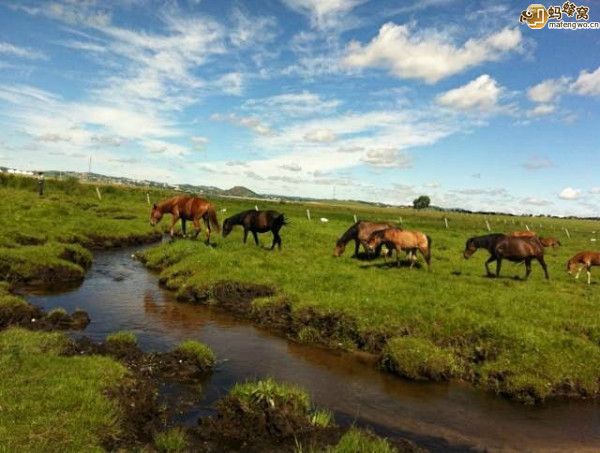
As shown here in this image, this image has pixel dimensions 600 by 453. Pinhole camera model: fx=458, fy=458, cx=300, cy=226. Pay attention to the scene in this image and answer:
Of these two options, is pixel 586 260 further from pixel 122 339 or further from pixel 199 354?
pixel 122 339

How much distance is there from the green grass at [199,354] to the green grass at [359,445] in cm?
469

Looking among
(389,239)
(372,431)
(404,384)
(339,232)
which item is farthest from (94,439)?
(339,232)

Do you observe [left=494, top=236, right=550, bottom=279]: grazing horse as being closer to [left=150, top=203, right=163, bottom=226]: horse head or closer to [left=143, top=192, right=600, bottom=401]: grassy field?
[left=143, top=192, right=600, bottom=401]: grassy field

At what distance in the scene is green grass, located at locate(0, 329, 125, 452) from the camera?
7.07 metres

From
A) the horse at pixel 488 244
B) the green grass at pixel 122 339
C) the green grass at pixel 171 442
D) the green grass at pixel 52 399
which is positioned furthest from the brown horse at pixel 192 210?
the green grass at pixel 171 442

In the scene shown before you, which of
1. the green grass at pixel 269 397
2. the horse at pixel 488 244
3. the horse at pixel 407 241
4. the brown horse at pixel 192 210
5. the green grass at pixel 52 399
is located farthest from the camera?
the brown horse at pixel 192 210

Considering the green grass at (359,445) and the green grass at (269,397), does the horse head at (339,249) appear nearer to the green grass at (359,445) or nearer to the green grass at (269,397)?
the green grass at (269,397)

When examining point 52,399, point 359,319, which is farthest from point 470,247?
point 52,399

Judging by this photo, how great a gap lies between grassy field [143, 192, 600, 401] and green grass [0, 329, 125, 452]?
6899mm

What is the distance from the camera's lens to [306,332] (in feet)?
48.4

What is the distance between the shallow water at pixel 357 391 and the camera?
9266 millimetres

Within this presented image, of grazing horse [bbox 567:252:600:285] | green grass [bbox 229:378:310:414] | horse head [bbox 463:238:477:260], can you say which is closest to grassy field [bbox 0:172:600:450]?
horse head [bbox 463:238:477:260]

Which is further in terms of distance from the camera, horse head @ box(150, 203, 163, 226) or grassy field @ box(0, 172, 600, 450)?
horse head @ box(150, 203, 163, 226)

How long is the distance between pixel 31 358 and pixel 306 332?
305 inches
